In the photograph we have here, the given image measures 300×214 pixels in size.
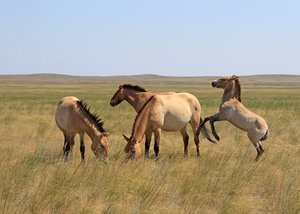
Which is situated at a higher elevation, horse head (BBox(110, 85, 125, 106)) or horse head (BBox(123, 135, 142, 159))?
horse head (BBox(110, 85, 125, 106))

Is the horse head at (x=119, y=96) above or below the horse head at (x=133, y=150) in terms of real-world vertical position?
above

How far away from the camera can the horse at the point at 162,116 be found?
28.5 ft

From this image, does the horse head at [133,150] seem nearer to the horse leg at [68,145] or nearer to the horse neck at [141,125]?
the horse neck at [141,125]

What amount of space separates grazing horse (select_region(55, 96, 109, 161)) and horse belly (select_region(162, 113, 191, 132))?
161 centimetres

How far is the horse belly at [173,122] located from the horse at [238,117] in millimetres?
733

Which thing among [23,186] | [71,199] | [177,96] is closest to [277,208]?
[71,199]

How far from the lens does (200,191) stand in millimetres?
6469

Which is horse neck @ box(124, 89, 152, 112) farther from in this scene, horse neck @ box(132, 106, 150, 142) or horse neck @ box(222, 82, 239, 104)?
horse neck @ box(222, 82, 239, 104)

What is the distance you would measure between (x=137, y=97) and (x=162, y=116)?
1474 millimetres

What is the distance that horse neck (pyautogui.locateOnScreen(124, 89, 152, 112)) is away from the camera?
432 inches

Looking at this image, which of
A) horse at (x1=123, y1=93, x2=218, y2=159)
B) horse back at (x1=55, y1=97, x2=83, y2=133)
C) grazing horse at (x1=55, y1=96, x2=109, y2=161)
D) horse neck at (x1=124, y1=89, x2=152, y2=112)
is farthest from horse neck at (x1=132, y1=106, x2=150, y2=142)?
horse neck at (x1=124, y1=89, x2=152, y2=112)

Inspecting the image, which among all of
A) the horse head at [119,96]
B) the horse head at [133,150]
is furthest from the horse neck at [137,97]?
the horse head at [133,150]

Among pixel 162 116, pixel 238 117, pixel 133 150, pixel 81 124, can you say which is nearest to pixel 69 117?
pixel 81 124

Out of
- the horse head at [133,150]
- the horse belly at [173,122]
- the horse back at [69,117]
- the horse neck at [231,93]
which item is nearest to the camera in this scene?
the horse head at [133,150]
